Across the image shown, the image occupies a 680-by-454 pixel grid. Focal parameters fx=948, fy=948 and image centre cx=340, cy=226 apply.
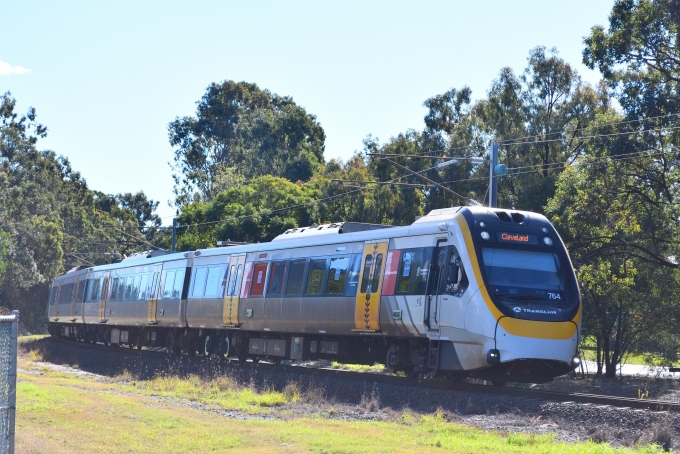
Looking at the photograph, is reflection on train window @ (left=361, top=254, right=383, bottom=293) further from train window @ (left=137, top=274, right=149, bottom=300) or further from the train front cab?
train window @ (left=137, top=274, right=149, bottom=300)

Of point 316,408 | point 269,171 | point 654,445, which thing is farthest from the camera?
point 269,171

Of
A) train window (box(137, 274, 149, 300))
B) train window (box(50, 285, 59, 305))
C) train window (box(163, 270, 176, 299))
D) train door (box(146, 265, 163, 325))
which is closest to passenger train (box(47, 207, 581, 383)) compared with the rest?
train window (box(163, 270, 176, 299))

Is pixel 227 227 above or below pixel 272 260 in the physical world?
above

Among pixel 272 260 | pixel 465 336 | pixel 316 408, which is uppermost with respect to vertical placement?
pixel 272 260

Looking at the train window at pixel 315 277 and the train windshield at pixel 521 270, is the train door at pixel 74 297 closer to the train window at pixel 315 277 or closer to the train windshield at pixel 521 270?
the train window at pixel 315 277

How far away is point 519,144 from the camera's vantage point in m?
41.2

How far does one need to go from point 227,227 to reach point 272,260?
104 feet

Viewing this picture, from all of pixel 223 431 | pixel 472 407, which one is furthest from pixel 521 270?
pixel 223 431

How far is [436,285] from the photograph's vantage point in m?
18.7

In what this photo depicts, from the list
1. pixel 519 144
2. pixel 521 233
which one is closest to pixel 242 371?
pixel 521 233

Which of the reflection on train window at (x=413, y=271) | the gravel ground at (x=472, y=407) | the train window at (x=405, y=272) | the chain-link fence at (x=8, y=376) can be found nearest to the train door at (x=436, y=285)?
the reflection on train window at (x=413, y=271)

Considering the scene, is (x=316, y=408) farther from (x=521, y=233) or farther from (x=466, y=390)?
(x=521, y=233)

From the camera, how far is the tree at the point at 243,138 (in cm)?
8150

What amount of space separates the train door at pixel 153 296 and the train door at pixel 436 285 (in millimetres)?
17308
